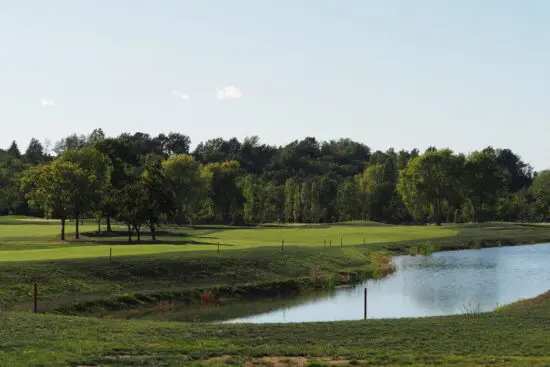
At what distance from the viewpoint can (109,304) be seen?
132ft

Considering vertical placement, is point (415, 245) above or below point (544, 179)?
below

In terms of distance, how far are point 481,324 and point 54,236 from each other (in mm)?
70264

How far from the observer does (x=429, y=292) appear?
49.0 meters

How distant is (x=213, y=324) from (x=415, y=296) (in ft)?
75.8

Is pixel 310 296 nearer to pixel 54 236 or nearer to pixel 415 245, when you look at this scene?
pixel 415 245

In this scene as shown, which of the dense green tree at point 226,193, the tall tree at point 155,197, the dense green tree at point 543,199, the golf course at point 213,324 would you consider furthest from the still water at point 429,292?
the dense green tree at point 543,199

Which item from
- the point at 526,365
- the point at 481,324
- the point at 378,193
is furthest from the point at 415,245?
the point at 378,193

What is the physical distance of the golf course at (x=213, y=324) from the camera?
785 inches

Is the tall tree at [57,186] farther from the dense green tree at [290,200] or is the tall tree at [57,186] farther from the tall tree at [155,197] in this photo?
the dense green tree at [290,200]

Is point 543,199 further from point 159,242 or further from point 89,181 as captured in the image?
point 89,181

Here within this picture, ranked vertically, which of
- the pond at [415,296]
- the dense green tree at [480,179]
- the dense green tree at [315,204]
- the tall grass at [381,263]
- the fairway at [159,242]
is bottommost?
the pond at [415,296]

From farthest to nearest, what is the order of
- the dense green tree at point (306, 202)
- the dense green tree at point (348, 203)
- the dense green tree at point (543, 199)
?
the dense green tree at point (543, 199)
the dense green tree at point (306, 202)
the dense green tree at point (348, 203)

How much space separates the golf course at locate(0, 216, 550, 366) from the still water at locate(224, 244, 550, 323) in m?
3.38

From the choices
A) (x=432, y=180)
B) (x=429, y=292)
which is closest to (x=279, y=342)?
(x=429, y=292)
